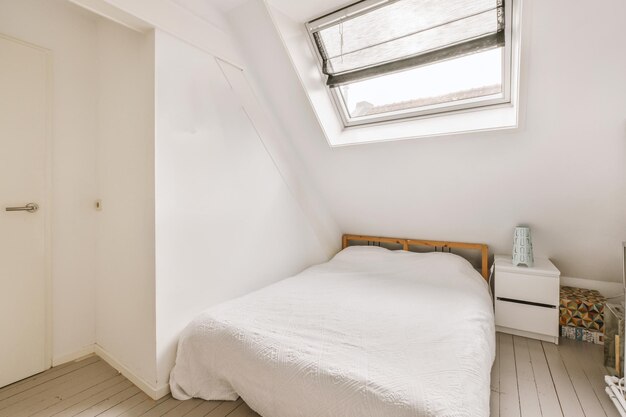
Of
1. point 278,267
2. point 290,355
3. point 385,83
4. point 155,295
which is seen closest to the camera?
point 290,355

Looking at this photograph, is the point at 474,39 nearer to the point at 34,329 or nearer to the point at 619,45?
the point at 619,45

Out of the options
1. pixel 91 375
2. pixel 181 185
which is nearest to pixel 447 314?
pixel 181 185

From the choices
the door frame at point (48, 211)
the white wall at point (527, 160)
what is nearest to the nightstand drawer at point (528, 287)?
the white wall at point (527, 160)

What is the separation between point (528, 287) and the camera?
7.09 feet

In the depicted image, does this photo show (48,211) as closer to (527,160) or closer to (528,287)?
(527,160)

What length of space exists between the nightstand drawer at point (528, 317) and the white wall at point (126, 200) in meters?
2.48

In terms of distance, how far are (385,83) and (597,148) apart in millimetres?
1358

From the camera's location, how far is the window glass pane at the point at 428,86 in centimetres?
186

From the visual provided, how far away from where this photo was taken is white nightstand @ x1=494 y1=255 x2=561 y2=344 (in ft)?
6.90

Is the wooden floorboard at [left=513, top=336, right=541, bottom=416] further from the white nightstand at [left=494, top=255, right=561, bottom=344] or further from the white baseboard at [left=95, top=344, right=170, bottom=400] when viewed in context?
the white baseboard at [left=95, top=344, right=170, bottom=400]

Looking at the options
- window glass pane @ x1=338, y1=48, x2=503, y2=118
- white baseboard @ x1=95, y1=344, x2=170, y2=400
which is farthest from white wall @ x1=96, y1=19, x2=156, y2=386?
window glass pane @ x1=338, y1=48, x2=503, y2=118

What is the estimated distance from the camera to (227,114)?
6.39 ft

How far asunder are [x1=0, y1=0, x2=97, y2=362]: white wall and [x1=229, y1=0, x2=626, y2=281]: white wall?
110 centimetres

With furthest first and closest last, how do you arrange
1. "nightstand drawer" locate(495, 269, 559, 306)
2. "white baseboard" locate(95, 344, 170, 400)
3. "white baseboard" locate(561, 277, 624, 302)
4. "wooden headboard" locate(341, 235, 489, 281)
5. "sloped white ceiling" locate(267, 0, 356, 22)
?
"wooden headboard" locate(341, 235, 489, 281)
"white baseboard" locate(561, 277, 624, 302)
"nightstand drawer" locate(495, 269, 559, 306)
"sloped white ceiling" locate(267, 0, 356, 22)
"white baseboard" locate(95, 344, 170, 400)
